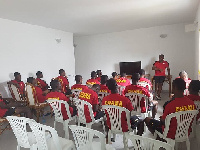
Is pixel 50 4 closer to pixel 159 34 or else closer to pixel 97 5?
pixel 97 5

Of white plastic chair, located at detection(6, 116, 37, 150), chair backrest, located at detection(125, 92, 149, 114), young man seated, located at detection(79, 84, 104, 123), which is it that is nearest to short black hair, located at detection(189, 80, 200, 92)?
chair backrest, located at detection(125, 92, 149, 114)

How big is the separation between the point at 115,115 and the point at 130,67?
18.1ft

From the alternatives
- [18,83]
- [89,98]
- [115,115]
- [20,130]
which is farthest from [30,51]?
[115,115]

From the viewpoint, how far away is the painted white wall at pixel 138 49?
7.18 meters

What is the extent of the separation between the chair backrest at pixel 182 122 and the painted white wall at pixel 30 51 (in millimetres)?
4522

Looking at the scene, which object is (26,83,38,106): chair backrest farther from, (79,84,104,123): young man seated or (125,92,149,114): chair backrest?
(125,92,149,114): chair backrest

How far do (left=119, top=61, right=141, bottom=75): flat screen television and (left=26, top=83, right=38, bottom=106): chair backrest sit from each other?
472cm

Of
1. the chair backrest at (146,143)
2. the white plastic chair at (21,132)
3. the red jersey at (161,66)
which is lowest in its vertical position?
the white plastic chair at (21,132)

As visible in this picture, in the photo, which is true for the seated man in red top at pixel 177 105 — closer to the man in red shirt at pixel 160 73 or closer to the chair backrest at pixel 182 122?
the chair backrest at pixel 182 122

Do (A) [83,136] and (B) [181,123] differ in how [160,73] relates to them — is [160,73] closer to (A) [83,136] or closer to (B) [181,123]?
(B) [181,123]

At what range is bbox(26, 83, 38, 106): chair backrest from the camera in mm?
4238

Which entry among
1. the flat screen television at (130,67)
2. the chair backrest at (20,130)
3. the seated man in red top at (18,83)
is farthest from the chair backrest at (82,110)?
the flat screen television at (130,67)

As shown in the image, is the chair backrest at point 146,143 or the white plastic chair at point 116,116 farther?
the white plastic chair at point 116,116

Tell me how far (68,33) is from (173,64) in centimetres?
468
